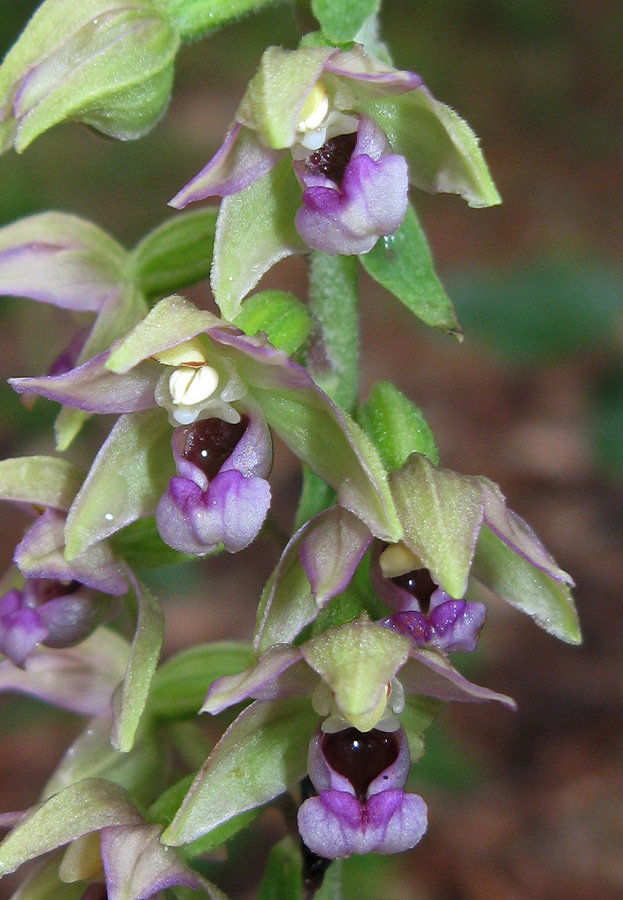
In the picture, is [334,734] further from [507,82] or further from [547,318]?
[507,82]

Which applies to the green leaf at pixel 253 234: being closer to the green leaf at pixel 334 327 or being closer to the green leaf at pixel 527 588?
the green leaf at pixel 334 327

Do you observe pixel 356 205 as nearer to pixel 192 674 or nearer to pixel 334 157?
pixel 334 157

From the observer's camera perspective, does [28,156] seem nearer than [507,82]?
Yes

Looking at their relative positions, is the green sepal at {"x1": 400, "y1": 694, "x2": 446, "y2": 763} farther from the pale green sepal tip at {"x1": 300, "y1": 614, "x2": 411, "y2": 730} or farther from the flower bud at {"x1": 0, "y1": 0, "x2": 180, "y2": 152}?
the flower bud at {"x1": 0, "y1": 0, "x2": 180, "y2": 152}

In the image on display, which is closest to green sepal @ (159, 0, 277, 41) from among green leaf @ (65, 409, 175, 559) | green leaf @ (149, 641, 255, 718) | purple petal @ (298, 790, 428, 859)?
green leaf @ (65, 409, 175, 559)

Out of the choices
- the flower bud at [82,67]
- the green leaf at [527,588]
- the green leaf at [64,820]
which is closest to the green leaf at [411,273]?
the green leaf at [527,588]

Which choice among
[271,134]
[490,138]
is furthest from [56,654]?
[490,138]
